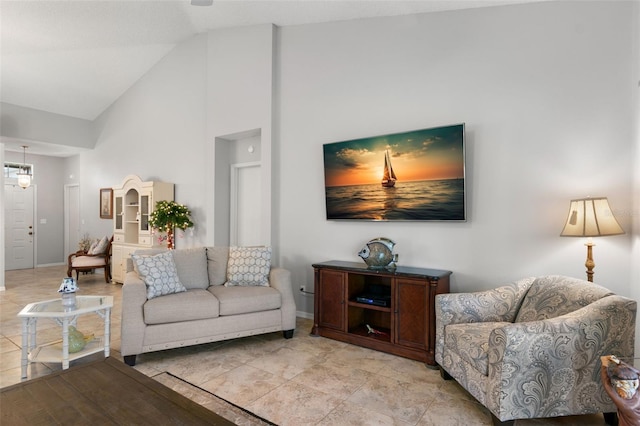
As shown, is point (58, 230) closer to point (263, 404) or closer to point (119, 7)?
point (119, 7)

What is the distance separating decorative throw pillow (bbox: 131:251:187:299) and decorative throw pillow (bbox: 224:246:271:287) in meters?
0.51

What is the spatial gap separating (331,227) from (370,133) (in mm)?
1160

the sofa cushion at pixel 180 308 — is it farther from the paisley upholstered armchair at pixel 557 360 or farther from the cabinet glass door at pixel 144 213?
the cabinet glass door at pixel 144 213

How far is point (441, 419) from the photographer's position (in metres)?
2.13

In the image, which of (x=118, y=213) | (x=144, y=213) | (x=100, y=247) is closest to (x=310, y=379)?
(x=144, y=213)

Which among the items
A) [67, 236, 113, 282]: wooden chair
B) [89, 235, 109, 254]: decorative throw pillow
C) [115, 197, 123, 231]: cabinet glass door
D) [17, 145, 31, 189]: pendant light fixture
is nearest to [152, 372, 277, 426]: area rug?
[115, 197, 123, 231]: cabinet glass door

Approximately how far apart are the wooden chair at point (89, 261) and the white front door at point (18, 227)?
273cm

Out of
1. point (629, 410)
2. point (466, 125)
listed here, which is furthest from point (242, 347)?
point (466, 125)

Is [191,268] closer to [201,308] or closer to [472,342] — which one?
[201,308]

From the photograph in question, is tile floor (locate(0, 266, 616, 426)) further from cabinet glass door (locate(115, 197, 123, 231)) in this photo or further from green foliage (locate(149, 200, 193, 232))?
cabinet glass door (locate(115, 197, 123, 231))

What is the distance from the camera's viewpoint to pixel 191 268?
3.58 metres

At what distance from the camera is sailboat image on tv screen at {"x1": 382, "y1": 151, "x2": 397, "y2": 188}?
354 centimetres

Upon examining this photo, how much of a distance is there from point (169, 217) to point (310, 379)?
3689 millimetres

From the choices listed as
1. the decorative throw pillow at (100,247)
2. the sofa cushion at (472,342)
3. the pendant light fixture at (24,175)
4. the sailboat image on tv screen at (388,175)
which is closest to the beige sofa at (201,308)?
the sailboat image on tv screen at (388,175)
